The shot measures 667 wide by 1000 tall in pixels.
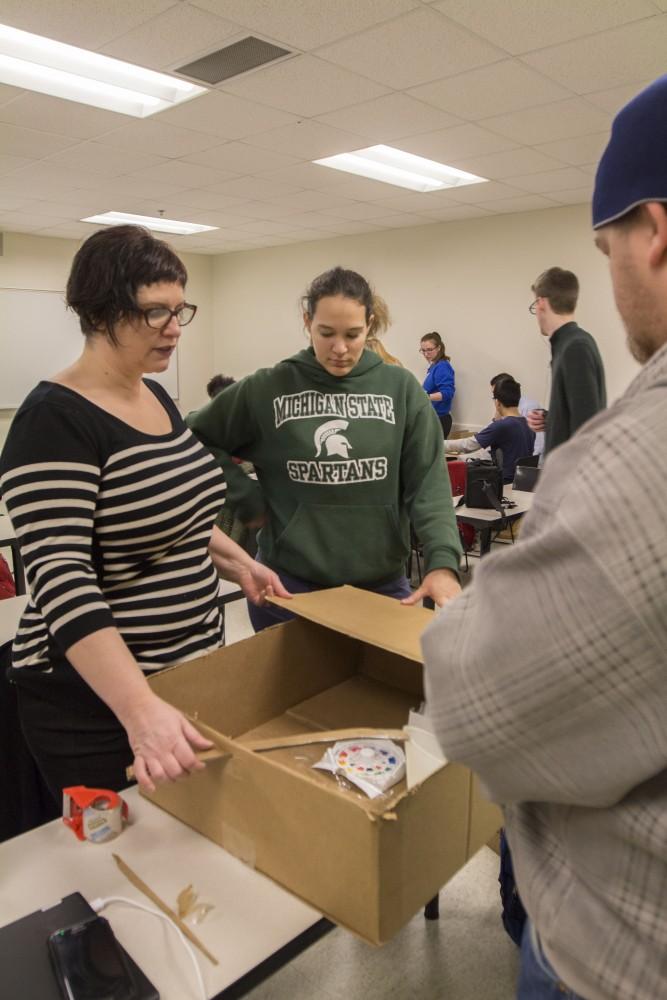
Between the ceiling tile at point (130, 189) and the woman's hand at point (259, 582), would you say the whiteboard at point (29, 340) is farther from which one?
the woman's hand at point (259, 582)

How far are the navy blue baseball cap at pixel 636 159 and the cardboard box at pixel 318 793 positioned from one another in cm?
59

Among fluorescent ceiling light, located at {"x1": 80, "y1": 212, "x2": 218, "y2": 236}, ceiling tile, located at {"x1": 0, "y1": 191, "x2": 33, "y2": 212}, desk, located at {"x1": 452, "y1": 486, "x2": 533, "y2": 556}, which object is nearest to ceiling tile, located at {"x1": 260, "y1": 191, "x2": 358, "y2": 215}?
fluorescent ceiling light, located at {"x1": 80, "y1": 212, "x2": 218, "y2": 236}

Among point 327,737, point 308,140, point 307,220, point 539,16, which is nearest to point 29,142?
point 308,140

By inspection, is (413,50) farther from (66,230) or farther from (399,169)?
(66,230)

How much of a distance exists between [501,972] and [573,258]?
608cm

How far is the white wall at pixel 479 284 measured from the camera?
6.48 metres

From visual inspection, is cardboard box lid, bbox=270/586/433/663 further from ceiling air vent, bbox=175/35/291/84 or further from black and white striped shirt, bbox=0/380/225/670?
ceiling air vent, bbox=175/35/291/84

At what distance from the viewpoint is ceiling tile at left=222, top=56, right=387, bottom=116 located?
3.42m

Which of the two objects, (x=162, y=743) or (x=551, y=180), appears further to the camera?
(x=551, y=180)

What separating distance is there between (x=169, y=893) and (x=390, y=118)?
4238 mm

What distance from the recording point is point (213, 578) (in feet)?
4.26

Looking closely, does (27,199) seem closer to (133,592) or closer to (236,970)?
(133,592)

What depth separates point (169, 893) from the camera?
0.93 meters

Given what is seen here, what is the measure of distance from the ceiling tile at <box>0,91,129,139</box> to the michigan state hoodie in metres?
3.16
